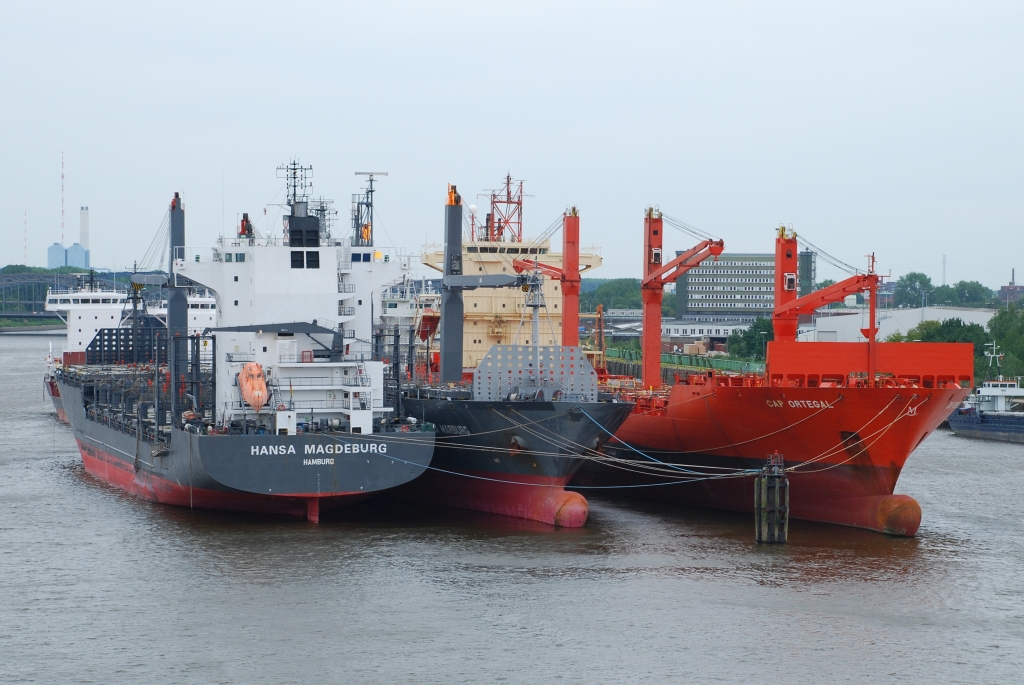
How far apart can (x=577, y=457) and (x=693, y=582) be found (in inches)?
219

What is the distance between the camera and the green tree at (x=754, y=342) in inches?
2993

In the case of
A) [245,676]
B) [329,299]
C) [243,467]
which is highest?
[329,299]

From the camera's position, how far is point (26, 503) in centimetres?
3334

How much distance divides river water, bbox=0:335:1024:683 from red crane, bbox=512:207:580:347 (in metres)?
8.18

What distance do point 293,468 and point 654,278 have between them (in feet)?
47.7

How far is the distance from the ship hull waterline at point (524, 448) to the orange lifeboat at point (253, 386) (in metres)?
4.45

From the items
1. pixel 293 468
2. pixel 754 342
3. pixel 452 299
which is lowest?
pixel 293 468

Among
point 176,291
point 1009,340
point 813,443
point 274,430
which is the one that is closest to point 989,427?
point 1009,340

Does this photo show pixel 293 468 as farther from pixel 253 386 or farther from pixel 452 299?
pixel 452 299

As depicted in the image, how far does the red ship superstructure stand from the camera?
28.9 m

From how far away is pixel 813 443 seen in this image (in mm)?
30281

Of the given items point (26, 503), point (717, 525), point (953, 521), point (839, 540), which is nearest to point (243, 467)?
point (26, 503)

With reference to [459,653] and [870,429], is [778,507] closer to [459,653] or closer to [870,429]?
[870,429]

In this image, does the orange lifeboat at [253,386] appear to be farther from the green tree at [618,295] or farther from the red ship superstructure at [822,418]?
the green tree at [618,295]
